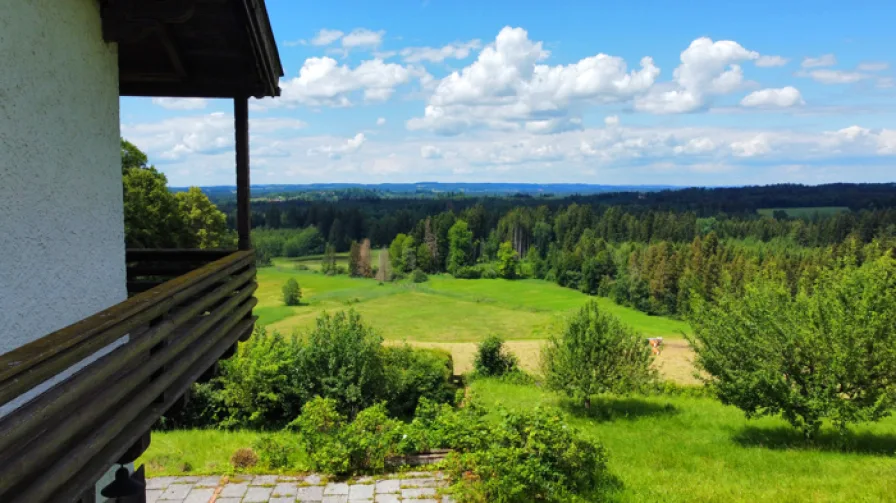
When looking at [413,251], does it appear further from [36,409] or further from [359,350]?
[36,409]

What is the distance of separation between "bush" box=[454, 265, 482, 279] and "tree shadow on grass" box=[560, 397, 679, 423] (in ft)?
248

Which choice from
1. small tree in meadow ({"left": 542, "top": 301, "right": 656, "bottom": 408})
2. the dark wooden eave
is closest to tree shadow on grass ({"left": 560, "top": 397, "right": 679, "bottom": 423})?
small tree in meadow ({"left": 542, "top": 301, "right": 656, "bottom": 408})

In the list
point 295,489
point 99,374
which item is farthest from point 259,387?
point 99,374

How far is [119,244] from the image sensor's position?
4.97 meters

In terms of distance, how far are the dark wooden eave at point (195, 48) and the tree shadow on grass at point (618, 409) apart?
18749mm

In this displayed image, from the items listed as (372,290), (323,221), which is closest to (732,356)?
(372,290)

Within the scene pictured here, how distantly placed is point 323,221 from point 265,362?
362 feet

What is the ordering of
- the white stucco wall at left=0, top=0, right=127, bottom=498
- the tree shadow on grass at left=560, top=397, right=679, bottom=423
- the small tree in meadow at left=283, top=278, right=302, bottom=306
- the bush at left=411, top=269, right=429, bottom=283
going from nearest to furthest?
1. the white stucco wall at left=0, top=0, right=127, bottom=498
2. the tree shadow on grass at left=560, top=397, right=679, bottom=423
3. the small tree in meadow at left=283, top=278, right=302, bottom=306
4. the bush at left=411, top=269, right=429, bottom=283

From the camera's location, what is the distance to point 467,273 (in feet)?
330

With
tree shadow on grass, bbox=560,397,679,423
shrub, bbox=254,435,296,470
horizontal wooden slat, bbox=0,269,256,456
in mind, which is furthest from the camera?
tree shadow on grass, bbox=560,397,679,423

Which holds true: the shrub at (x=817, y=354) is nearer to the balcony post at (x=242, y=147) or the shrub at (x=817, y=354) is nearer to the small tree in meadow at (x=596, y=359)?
the small tree in meadow at (x=596, y=359)

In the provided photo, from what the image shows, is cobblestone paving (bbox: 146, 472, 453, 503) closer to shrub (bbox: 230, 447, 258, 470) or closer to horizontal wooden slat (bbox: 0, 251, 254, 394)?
shrub (bbox: 230, 447, 258, 470)

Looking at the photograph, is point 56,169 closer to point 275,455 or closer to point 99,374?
point 99,374

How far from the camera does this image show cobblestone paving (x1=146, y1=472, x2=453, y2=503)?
8953mm
